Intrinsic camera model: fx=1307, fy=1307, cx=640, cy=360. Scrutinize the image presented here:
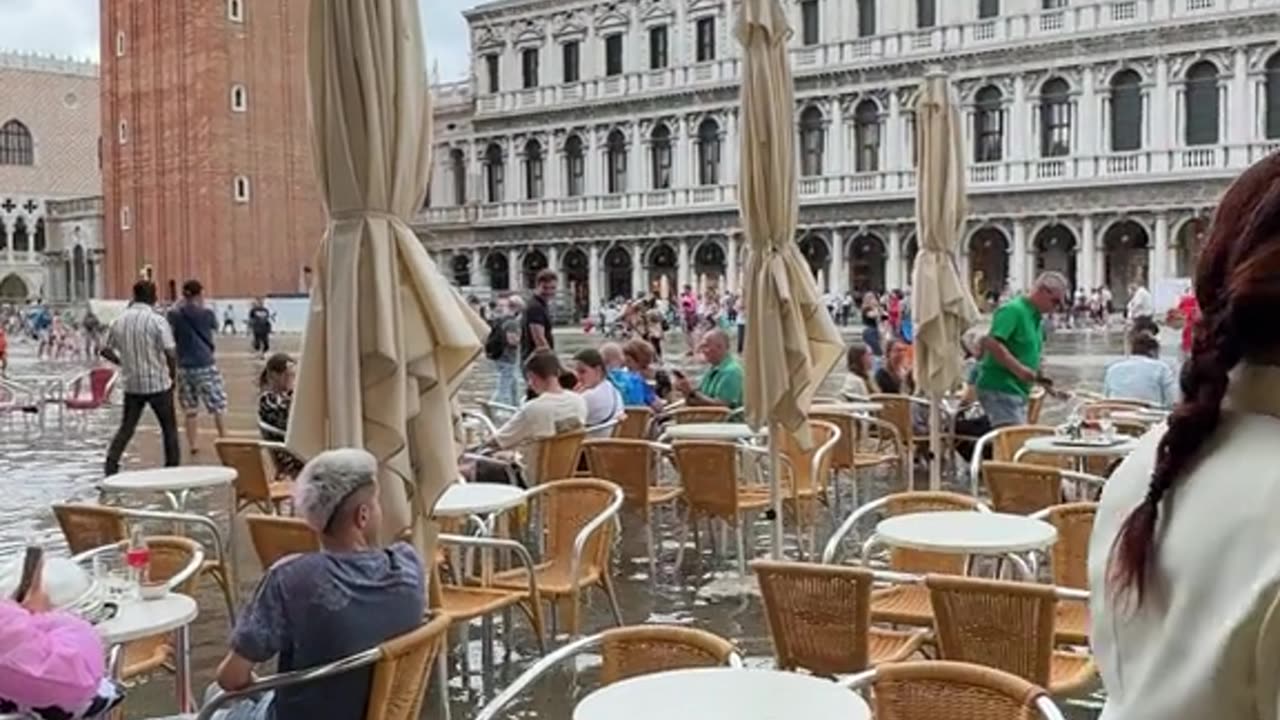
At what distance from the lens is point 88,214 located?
59.3 metres

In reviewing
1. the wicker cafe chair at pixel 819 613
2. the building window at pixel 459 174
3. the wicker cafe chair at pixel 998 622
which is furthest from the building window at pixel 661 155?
the wicker cafe chair at pixel 998 622

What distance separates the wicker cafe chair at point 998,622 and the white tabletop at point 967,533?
0.76 metres

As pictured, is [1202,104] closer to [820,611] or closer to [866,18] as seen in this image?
[866,18]

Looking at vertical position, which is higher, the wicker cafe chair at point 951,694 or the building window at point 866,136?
the building window at point 866,136

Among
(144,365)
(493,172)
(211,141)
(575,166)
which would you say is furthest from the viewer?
(493,172)

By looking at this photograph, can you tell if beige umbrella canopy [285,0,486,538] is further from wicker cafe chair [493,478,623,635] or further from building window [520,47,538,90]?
building window [520,47,538,90]

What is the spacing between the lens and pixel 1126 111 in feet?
109

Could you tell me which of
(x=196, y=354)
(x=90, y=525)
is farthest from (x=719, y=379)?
(x=196, y=354)

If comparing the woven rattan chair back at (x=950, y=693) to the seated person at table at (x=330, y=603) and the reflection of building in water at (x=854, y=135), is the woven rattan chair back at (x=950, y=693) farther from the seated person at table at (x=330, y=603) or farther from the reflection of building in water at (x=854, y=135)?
the reflection of building in water at (x=854, y=135)

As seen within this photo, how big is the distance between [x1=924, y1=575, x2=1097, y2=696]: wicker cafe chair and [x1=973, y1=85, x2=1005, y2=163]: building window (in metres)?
33.6

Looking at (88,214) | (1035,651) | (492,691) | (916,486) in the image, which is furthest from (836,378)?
(88,214)

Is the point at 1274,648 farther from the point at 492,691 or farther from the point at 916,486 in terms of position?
the point at 916,486

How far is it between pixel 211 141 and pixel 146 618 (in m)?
39.8

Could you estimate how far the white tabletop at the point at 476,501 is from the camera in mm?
4969
